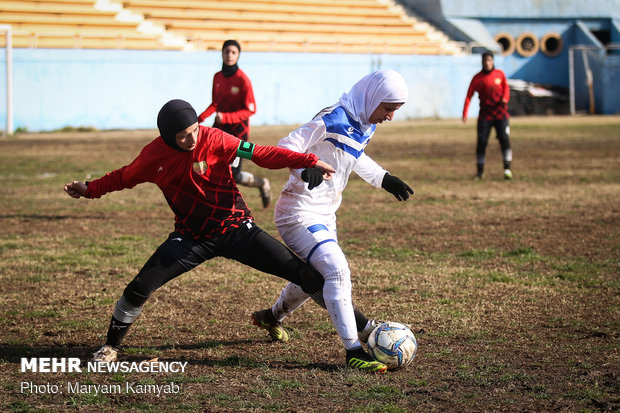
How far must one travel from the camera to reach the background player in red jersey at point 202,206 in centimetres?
505

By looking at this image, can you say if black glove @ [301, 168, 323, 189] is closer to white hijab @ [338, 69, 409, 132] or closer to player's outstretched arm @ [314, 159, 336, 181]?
player's outstretched arm @ [314, 159, 336, 181]

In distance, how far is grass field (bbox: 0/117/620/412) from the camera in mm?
4684

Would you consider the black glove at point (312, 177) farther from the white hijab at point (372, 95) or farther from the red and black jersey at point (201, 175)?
the white hijab at point (372, 95)

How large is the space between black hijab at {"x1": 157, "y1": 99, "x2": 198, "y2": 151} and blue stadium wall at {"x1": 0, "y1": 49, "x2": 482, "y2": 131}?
81.7 ft

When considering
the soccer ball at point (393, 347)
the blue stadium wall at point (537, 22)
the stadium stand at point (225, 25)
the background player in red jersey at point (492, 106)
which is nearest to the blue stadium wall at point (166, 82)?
the stadium stand at point (225, 25)

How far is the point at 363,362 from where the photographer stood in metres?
5.07

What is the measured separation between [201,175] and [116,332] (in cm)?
119

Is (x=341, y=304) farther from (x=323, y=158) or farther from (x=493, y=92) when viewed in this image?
(x=493, y=92)

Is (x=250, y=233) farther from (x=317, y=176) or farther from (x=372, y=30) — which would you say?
(x=372, y=30)

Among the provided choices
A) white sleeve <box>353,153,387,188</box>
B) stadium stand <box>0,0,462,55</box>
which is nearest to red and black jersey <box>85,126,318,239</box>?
white sleeve <box>353,153,387,188</box>

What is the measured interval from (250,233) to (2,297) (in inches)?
118

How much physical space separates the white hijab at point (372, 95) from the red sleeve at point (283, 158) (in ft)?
2.02

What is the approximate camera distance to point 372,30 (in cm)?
3700

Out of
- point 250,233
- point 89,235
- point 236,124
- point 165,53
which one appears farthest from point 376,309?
point 165,53
